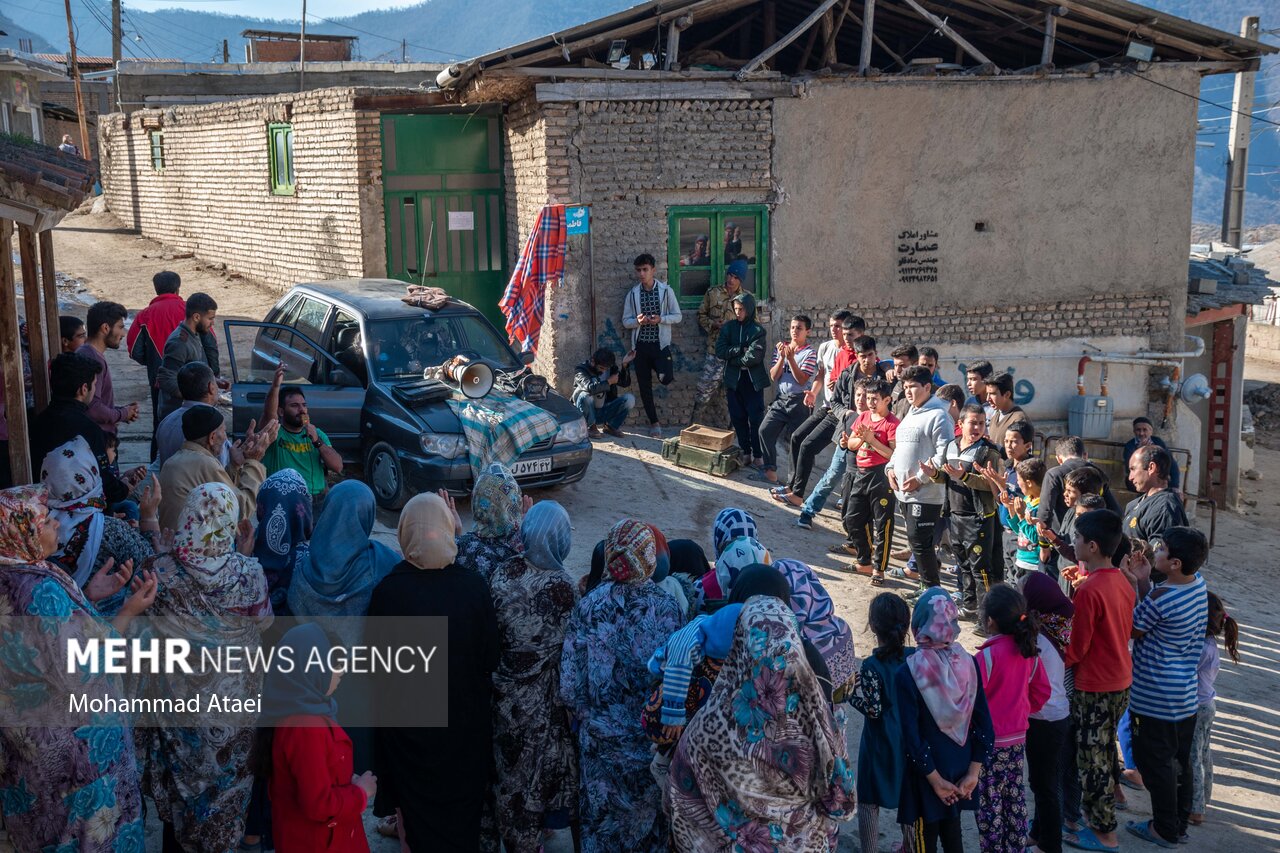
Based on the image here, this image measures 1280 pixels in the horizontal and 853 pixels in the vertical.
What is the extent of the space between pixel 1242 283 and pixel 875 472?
34.5 feet

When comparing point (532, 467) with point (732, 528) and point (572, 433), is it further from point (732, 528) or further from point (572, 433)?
point (732, 528)

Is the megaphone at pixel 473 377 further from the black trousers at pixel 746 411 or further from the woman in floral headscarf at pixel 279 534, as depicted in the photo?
the woman in floral headscarf at pixel 279 534

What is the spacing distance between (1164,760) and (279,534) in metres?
4.32

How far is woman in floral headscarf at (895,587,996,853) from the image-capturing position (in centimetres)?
440

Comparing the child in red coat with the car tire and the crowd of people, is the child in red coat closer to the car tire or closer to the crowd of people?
the crowd of people

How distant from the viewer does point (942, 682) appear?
4.40m

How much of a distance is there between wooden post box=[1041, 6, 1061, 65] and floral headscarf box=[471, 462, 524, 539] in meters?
10.5

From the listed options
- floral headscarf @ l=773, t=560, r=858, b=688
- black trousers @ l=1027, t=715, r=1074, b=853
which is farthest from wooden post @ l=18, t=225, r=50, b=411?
black trousers @ l=1027, t=715, r=1074, b=853

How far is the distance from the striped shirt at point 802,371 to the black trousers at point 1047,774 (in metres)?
5.30

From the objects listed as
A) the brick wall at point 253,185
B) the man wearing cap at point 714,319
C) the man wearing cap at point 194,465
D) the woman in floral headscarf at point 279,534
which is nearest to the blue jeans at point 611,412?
the man wearing cap at point 714,319

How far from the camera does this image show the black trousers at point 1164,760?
536 cm

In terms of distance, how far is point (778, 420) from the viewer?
1035 cm

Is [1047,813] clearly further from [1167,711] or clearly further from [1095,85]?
[1095,85]

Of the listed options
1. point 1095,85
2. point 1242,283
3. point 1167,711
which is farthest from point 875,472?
point 1242,283
